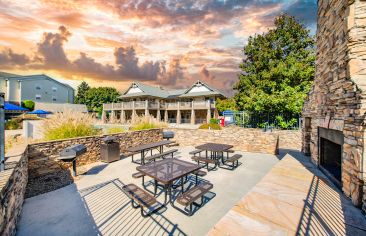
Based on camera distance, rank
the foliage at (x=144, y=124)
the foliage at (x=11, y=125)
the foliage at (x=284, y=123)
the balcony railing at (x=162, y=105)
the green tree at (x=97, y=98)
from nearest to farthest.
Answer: the foliage at (x=144, y=124)
the foliage at (x=284, y=123)
the foliage at (x=11, y=125)
the balcony railing at (x=162, y=105)
the green tree at (x=97, y=98)

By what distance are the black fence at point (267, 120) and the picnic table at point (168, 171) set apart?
8727 millimetres

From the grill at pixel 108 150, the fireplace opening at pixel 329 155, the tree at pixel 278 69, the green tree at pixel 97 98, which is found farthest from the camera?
the green tree at pixel 97 98

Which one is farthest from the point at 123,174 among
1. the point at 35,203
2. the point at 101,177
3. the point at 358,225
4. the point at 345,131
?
the point at 345,131

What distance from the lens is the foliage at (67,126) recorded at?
20.5ft

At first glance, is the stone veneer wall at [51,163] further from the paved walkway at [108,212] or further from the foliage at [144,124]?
the foliage at [144,124]

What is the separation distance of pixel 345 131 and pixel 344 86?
965 mm

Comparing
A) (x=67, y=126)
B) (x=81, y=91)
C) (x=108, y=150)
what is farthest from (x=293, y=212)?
(x=81, y=91)

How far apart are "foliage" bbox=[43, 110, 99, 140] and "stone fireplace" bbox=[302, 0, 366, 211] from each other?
850cm

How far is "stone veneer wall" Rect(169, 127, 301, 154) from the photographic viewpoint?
8.48 m

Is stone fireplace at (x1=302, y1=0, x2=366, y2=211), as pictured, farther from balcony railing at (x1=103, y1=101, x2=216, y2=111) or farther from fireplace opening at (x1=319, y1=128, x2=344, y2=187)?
balcony railing at (x1=103, y1=101, x2=216, y2=111)

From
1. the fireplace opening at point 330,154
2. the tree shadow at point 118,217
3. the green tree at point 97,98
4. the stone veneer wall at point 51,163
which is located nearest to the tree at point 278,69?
the fireplace opening at point 330,154

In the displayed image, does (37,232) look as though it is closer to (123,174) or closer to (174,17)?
(123,174)

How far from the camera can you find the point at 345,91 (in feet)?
10.8

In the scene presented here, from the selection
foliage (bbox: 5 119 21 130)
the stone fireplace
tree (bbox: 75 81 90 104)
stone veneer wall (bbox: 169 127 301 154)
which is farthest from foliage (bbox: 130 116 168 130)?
tree (bbox: 75 81 90 104)
